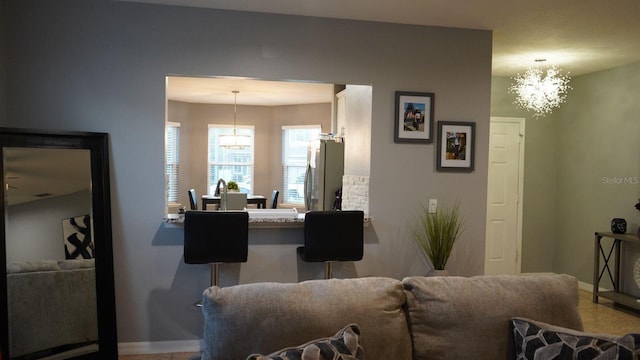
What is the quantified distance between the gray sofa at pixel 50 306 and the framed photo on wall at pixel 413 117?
249 cm

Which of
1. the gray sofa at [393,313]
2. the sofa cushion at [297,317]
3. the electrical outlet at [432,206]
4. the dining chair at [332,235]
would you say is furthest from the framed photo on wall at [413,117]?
the sofa cushion at [297,317]

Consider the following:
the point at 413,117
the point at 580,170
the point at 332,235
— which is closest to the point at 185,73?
the point at 332,235

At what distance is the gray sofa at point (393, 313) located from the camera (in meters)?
1.76

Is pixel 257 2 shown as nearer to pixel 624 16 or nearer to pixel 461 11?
pixel 461 11

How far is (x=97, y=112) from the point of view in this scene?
11.5ft

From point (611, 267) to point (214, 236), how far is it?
4.57 m

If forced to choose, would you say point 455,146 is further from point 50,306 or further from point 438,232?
point 50,306

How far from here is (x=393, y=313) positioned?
6.36 feet

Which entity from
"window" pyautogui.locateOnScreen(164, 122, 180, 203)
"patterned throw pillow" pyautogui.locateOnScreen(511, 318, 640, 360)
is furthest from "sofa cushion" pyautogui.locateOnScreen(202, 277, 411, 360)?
"window" pyautogui.locateOnScreen(164, 122, 180, 203)

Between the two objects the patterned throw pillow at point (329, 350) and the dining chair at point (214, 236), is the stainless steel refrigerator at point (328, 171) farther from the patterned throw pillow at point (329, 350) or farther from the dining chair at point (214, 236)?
the patterned throw pillow at point (329, 350)

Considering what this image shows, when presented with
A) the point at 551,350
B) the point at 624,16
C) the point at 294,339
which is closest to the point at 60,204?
the point at 294,339

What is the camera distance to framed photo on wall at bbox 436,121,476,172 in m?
3.98

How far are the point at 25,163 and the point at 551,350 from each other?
10.2 feet

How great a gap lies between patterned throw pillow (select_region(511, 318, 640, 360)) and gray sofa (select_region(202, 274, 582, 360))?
0.27 feet
